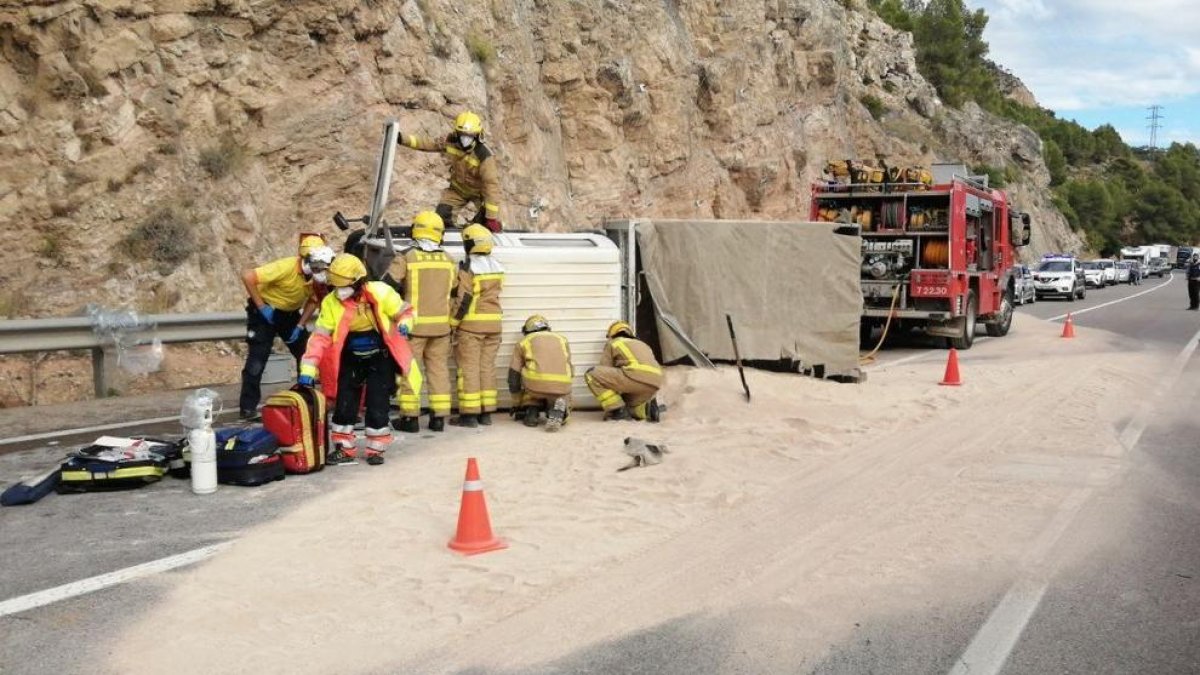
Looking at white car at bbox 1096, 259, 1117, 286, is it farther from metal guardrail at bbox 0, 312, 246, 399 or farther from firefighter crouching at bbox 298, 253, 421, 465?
firefighter crouching at bbox 298, 253, 421, 465

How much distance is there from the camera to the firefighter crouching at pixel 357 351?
7429 mm

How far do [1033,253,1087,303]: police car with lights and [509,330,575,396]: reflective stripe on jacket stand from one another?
100 feet

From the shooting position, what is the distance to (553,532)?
5930 mm

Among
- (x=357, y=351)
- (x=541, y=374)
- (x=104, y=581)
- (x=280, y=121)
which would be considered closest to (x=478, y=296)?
(x=541, y=374)

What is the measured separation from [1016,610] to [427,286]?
5.49 meters

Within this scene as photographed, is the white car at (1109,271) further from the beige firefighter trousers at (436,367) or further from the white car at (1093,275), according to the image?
the beige firefighter trousers at (436,367)

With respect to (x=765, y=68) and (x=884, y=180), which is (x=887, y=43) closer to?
(x=765, y=68)

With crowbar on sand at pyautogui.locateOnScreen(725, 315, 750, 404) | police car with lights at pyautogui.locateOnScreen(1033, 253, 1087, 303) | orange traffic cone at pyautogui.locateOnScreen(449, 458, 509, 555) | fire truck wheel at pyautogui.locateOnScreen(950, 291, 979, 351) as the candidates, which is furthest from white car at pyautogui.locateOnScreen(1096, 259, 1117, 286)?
orange traffic cone at pyautogui.locateOnScreen(449, 458, 509, 555)

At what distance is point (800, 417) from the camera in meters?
9.64

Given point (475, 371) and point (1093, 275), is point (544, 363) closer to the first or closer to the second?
point (475, 371)

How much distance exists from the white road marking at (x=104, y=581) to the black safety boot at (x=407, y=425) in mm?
3164

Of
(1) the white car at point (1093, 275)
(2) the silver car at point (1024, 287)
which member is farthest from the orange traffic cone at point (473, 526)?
(1) the white car at point (1093, 275)

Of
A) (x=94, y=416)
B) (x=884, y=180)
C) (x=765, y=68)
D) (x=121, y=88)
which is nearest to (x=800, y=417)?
(x=94, y=416)

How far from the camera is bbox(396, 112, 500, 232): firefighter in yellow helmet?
10164 millimetres
